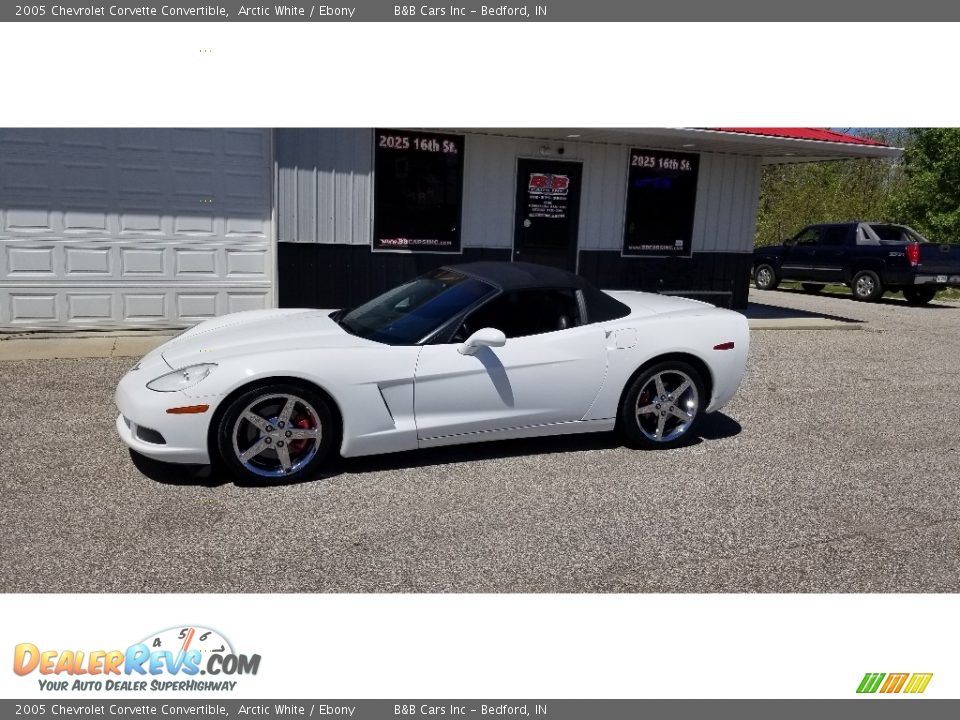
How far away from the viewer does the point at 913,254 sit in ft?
50.4

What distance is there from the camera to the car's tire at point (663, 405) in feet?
17.5

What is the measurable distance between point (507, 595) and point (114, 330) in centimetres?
790

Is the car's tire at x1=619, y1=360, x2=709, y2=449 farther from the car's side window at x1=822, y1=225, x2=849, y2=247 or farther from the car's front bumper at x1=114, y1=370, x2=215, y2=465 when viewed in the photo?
the car's side window at x1=822, y1=225, x2=849, y2=247

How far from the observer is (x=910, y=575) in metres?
3.72

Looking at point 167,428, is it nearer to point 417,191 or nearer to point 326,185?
point 326,185

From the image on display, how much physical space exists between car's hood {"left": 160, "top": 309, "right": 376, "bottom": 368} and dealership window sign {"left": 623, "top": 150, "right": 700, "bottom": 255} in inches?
302

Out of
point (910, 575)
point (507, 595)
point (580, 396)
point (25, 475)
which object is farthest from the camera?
point (580, 396)

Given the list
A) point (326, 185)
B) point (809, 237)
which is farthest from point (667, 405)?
point (809, 237)

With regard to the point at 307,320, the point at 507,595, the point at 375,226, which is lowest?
the point at 507,595

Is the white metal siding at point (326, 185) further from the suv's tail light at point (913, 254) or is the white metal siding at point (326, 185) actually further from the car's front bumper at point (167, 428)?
the suv's tail light at point (913, 254)

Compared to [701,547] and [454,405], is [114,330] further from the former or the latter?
[701,547]

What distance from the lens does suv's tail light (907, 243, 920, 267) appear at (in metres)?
15.3

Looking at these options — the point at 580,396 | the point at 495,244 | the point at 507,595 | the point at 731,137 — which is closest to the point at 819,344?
the point at 731,137

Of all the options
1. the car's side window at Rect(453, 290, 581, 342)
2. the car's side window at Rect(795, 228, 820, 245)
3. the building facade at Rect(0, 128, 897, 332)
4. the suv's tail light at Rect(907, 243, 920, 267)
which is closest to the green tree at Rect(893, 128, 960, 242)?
the car's side window at Rect(795, 228, 820, 245)
